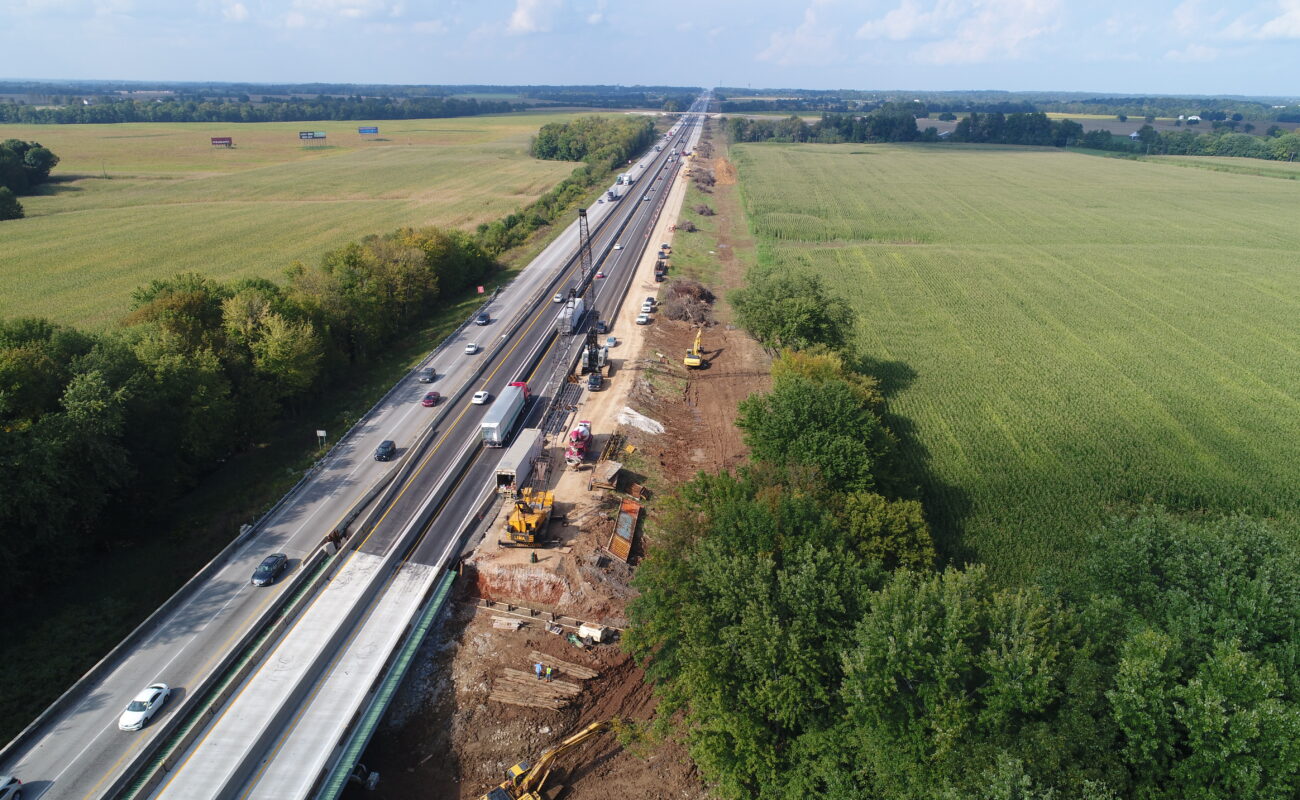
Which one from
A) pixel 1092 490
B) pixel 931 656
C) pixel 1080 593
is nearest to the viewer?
pixel 931 656

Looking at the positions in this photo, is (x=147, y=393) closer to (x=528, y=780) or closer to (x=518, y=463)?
(x=518, y=463)

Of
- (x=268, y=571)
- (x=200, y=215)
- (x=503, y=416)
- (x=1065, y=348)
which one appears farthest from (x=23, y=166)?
(x=1065, y=348)

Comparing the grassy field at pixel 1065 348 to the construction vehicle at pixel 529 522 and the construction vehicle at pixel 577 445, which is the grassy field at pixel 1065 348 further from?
the construction vehicle at pixel 529 522

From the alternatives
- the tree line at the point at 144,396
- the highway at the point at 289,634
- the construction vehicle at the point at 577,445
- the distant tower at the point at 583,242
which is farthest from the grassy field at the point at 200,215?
the construction vehicle at the point at 577,445

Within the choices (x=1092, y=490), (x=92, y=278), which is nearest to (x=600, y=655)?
(x=1092, y=490)

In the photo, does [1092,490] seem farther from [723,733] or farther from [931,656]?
[723,733]
